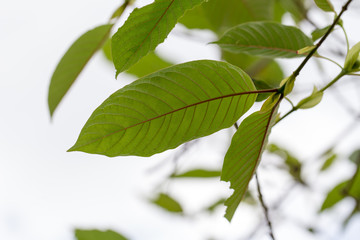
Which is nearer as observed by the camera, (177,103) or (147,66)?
(177,103)

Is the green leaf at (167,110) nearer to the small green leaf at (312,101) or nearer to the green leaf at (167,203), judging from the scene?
the small green leaf at (312,101)

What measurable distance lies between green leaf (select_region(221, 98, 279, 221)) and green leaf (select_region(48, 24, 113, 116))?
40cm

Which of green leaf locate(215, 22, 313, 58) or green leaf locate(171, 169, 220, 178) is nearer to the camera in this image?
green leaf locate(215, 22, 313, 58)

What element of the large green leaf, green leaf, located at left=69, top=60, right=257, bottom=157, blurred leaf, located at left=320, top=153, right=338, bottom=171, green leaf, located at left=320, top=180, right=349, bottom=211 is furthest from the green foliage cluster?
blurred leaf, located at left=320, top=153, right=338, bottom=171

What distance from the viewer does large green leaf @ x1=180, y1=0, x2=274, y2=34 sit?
94 cm

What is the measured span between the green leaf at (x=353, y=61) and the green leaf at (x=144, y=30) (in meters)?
0.20

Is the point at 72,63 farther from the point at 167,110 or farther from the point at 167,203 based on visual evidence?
the point at 167,203

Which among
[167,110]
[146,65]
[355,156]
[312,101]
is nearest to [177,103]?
[167,110]

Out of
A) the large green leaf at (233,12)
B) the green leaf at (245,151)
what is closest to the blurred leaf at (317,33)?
the green leaf at (245,151)

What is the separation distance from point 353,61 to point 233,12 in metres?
0.51

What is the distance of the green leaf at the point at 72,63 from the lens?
775mm

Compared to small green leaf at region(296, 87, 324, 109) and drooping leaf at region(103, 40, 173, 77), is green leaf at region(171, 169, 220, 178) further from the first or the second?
small green leaf at region(296, 87, 324, 109)

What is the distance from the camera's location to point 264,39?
63 centimetres

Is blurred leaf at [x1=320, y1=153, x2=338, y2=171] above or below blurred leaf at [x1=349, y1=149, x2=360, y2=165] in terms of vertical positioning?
below
